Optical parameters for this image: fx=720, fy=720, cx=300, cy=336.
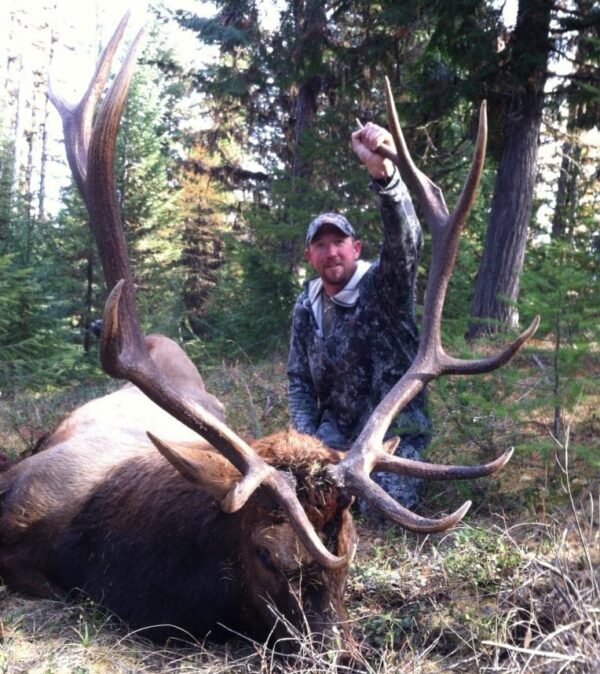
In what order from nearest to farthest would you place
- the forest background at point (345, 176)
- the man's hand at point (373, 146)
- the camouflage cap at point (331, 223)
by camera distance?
the man's hand at point (373, 146) < the camouflage cap at point (331, 223) < the forest background at point (345, 176)

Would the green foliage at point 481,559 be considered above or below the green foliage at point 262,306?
below

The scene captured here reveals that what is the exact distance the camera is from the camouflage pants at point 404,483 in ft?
14.4

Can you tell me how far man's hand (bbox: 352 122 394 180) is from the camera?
12.2 feet

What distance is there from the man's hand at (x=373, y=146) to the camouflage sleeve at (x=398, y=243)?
0.22ft

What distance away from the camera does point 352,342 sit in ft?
15.9

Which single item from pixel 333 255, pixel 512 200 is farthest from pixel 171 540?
pixel 512 200

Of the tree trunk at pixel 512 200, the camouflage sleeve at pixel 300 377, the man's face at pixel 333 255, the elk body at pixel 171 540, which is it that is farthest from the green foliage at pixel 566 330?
the tree trunk at pixel 512 200

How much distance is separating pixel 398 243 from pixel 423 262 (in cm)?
627

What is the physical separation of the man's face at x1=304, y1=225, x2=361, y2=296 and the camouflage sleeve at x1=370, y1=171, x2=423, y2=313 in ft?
1.26

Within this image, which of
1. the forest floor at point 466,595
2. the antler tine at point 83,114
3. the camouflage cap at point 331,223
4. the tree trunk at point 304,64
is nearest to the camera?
the forest floor at point 466,595

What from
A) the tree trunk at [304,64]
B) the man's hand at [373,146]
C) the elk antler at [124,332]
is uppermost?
the tree trunk at [304,64]

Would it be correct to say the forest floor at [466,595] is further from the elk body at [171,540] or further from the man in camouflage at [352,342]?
the man in camouflage at [352,342]

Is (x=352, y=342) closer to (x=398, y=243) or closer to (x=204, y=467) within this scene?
(x=398, y=243)

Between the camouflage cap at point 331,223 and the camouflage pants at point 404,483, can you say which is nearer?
the camouflage pants at point 404,483
